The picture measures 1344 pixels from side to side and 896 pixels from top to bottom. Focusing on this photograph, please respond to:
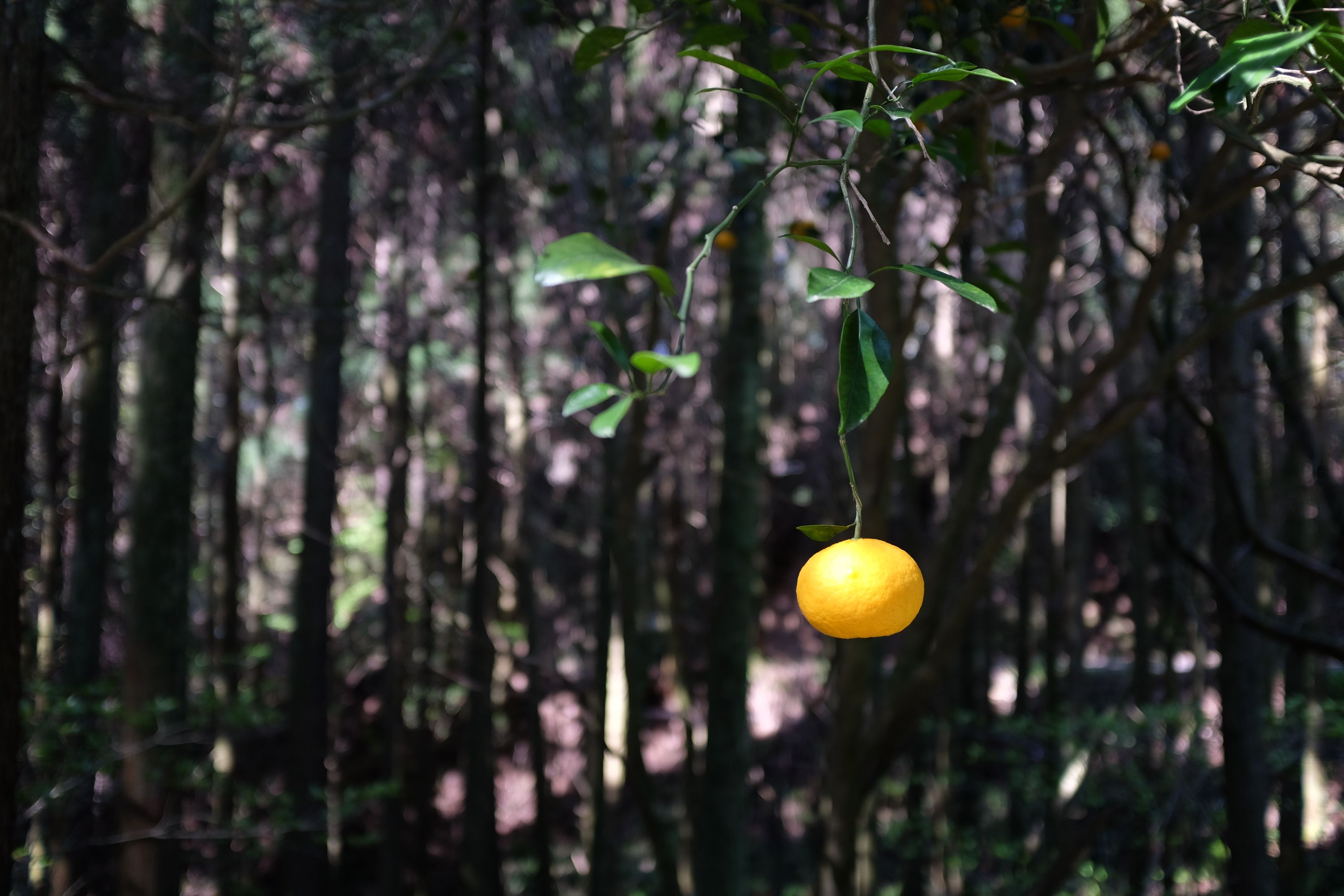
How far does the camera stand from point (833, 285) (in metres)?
0.82

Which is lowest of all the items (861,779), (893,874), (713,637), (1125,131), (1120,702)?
→ (893,874)

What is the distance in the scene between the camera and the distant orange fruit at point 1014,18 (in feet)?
6.69

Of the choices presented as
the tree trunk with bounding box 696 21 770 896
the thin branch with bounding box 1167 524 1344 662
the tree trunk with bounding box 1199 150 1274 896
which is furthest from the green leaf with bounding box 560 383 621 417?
the tree trunk with bounding box 1199 150 1274 896

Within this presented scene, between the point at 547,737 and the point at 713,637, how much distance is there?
9.50 metres

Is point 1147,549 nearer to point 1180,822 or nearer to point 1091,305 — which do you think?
point 1180,822

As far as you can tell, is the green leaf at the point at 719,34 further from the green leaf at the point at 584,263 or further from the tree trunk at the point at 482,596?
the tree trunk at the point at 482,596

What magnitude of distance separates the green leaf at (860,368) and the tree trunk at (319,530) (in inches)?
250

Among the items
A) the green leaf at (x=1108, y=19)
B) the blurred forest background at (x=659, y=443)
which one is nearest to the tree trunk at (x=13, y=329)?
the blurred forest background at (x=659, y=443)

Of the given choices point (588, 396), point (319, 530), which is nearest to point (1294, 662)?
point (319, 530)

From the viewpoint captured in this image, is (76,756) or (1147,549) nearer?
(76,756)

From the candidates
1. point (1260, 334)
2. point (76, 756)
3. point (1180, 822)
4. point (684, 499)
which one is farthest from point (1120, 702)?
point (684, 499)

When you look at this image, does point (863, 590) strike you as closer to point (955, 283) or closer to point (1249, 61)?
point (955, 283)

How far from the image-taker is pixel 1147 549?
25.8ft

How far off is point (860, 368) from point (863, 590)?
0.80 ft
